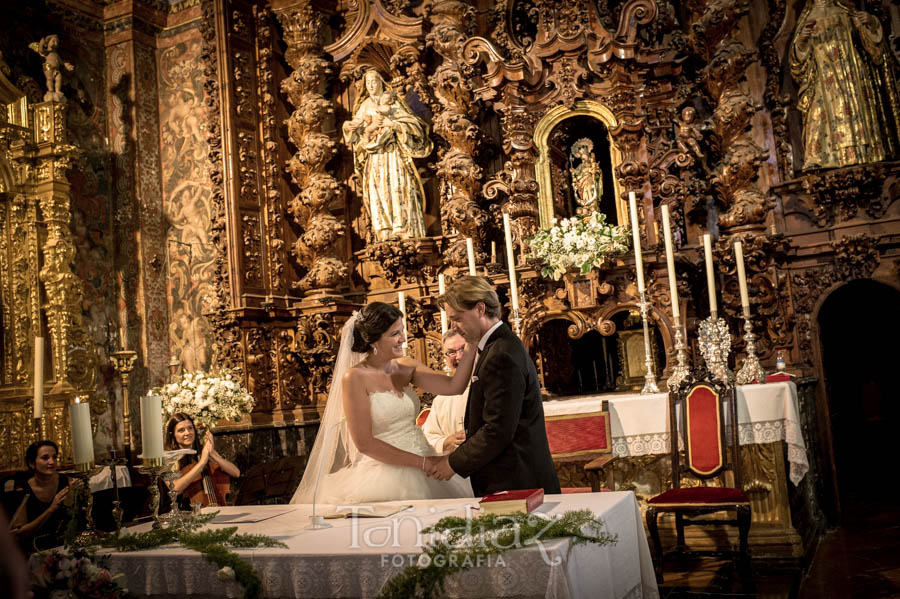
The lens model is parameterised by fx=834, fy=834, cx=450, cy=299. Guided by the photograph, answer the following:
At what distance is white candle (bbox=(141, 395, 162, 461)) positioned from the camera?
117 inches

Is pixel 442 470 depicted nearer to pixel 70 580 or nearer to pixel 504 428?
pixel 504 428

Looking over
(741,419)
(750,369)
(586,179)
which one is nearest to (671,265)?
(750,369)

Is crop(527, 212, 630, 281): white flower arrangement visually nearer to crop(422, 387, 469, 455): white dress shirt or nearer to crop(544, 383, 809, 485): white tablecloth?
crop(544, 383, 809, 485): white tablecloth

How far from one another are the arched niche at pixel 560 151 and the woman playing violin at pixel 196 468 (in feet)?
11.1

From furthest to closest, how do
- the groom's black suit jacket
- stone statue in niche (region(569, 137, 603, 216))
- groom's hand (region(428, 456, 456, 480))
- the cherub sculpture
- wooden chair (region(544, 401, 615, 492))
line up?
stone statue in niche (region(569, 137, 603, 216)) → the cherub sculpture → wooden chair (region(544, 401, 615, 492)) → groom's hand (region(428, 456, 456, 480)) → the groom's black suit jacket

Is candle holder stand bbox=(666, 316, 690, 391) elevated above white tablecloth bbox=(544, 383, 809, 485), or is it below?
above

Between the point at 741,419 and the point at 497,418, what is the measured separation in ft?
8.98

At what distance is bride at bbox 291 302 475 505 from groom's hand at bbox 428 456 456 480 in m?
0.04

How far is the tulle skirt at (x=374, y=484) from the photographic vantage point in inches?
140

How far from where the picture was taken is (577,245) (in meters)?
6.57

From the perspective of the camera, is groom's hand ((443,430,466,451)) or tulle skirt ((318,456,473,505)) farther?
groom's hand ((443,430,466,451))

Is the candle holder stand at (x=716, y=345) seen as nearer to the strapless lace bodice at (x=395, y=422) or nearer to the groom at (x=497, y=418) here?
the groom at (x=497, y=418)

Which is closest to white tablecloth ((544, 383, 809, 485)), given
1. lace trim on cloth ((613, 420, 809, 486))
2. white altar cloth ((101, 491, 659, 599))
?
lace trim on cloth ((613, 420, 809, 486))

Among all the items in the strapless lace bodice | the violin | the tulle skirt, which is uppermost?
the strapless lace bodice
